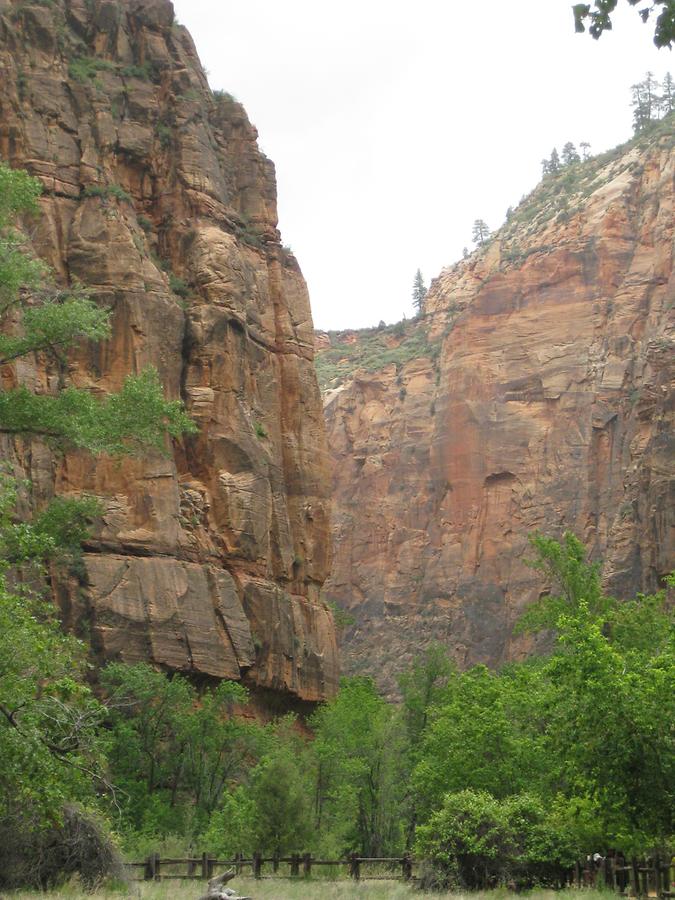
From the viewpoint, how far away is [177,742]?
43.4 meters

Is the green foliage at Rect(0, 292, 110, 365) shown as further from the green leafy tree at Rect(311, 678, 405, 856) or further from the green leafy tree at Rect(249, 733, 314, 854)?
the green leafy tree at Rect(311, 678, 405, 856)

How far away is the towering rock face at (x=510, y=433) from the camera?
77.8 m

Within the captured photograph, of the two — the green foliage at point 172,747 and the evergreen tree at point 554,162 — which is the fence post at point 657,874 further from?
the evergreen tree at point 554,162

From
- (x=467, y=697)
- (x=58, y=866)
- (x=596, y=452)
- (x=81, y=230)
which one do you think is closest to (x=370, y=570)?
(x=596, y=452)

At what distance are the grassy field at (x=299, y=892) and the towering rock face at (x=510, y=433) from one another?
141ft

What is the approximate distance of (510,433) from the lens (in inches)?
3297

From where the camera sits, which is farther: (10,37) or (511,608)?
(511,608)

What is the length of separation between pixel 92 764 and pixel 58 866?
5.22 m

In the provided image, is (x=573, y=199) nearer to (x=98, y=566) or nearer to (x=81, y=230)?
(x=81, y=230)

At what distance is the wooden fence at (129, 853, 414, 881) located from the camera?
97.5ft

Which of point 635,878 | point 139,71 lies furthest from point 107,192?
point 635,878

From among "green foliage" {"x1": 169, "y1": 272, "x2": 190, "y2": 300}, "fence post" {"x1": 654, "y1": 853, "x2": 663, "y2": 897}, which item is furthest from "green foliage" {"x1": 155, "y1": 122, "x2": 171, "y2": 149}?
"fence post" {"x1": 654, "y1": 853, "x2": 663, "y2": 897}

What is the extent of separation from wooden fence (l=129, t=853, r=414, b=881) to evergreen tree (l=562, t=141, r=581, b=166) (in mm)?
87851

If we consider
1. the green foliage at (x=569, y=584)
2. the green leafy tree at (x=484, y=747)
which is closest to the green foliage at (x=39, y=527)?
the green leafy tree at (x=484, y=747)
